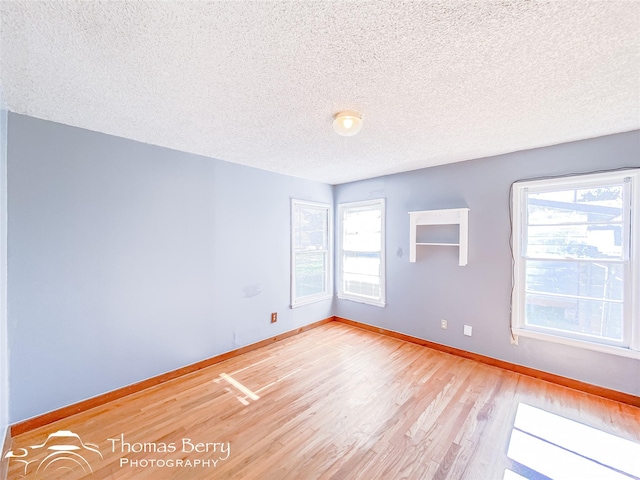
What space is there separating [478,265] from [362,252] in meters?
1.70

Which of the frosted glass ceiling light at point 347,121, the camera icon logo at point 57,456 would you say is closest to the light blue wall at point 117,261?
the camera icon logo at point 57,456

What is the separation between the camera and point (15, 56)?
1.34m

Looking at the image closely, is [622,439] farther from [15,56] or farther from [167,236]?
[15,56]

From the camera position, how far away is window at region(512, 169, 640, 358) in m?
2.32

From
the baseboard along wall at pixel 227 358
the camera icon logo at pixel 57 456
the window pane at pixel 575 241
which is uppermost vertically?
the window pane at pixel 575 241

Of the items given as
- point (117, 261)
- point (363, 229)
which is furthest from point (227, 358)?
point (363, 229)

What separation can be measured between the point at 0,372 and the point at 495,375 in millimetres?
4189

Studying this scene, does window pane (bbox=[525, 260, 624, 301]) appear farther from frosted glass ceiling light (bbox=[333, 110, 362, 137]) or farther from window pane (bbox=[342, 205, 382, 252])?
frosted glass ceiling light (bbox=[333, 110, 362, 137])

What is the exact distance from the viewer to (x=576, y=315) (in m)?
2.56

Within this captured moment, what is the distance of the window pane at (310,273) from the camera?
161 inches

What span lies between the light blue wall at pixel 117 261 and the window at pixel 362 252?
1.60 meters

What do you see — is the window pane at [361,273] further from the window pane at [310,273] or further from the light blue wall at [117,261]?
the light blue wall at [117,261]

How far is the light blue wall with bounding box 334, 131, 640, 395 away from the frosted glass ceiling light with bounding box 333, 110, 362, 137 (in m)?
1.93

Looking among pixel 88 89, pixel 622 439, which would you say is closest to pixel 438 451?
pixel 622 439
